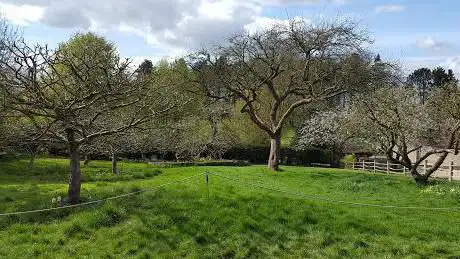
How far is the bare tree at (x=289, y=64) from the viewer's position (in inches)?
864

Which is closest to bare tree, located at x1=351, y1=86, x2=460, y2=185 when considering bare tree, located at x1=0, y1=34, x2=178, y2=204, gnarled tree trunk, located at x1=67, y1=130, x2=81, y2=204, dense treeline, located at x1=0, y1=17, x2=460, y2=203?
dense treeline, located at x1=0, y1=17, x2=460, y2=203

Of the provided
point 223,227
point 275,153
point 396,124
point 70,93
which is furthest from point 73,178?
point 275,153

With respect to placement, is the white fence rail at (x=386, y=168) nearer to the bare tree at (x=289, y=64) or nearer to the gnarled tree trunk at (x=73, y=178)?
the bare tree at (x=289, y=64)

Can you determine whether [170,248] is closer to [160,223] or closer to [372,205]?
[160,223]

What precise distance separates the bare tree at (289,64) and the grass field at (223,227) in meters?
8.76

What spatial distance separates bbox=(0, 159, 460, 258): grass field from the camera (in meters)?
10.4

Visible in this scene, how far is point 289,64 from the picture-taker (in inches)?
912

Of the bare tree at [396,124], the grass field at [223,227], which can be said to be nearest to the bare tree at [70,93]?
the grass field at [223,227]

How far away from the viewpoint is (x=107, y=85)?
11914mm

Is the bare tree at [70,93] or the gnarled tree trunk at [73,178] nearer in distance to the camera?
the bare tree at [70,93]

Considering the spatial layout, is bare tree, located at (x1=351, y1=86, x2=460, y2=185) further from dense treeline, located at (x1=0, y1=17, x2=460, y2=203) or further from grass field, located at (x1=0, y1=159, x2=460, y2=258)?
grass field, located at (x1=0, y1=159, x2=460, y2=258)

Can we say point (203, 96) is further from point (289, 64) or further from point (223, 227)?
point (223, 227)

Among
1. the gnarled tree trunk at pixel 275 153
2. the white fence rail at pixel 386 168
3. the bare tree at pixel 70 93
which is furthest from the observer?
the white fence rail at pixel 386 168

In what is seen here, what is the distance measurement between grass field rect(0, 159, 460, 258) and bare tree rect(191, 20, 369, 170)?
8759 millimetres
